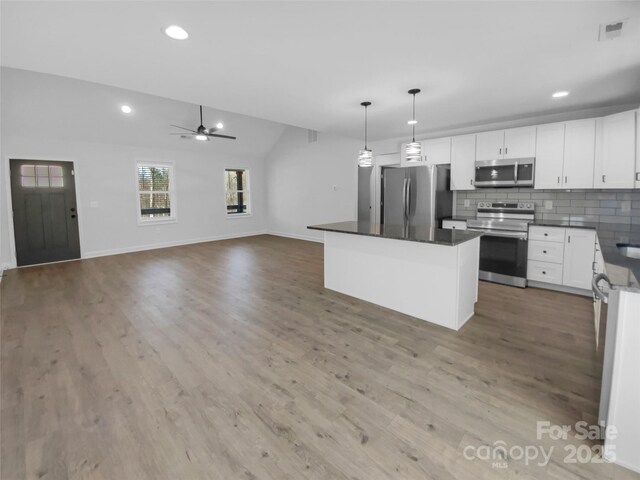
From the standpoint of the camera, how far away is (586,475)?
1.45 meters

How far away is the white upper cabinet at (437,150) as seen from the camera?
5.01 m

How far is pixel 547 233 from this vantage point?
4.05 meters

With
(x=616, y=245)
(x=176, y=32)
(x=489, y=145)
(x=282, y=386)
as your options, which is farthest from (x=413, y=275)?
(x=176, y=32)

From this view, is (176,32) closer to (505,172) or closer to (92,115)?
(505,172)

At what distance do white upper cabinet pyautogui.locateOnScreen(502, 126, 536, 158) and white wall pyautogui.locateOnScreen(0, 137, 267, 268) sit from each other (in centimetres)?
705

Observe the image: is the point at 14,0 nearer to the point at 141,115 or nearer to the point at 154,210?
the point at 141,115

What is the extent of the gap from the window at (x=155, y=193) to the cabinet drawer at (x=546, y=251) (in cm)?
778

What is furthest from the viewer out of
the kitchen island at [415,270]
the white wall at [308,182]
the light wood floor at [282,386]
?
the white wall at [308,182]

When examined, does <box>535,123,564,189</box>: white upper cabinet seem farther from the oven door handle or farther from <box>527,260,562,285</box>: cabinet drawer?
<box>527,260,562,285</box>: cabinet drawer

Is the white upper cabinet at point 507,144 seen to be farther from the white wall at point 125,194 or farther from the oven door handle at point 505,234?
the white wall at point 125,194

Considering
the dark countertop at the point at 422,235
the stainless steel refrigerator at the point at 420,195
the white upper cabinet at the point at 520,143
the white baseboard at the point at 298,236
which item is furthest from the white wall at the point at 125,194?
the white upper cabinet at the point at 520,143

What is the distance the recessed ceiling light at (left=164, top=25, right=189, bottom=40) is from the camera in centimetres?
213

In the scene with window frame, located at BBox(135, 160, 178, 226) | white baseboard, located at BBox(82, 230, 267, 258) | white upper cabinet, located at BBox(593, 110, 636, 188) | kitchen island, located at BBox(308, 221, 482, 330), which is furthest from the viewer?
window frame, located at BBox(135, 160, 178, 226)

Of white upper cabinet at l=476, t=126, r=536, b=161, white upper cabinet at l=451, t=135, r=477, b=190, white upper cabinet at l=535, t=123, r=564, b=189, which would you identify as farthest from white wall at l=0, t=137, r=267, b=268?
white upper cabinet at l=535, t=123, r=564, b=189
